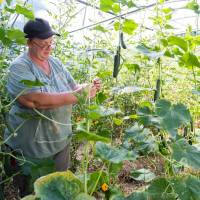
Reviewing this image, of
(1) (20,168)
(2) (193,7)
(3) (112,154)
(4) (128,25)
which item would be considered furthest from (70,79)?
(3) (112,154)

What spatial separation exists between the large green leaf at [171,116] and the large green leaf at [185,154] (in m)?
0.04

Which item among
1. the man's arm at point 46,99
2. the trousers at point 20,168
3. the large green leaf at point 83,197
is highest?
the man's arm at point 46,99

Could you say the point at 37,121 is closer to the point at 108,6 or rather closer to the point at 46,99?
the point at 46,99

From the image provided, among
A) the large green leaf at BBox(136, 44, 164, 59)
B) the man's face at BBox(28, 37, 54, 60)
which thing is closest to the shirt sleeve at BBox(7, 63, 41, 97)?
the man's face at BBox(28, 37, 54, 60)

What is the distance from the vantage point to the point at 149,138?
134cm

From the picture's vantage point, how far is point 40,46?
2145 mm

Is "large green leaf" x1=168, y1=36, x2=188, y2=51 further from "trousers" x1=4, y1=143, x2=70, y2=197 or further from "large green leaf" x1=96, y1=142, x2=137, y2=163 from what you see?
"trousers" x1=4, y1=143, x2=70, y2=197

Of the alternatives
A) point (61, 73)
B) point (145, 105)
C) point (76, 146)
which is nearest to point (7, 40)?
point (145, 105)

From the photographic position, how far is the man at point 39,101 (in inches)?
78.2

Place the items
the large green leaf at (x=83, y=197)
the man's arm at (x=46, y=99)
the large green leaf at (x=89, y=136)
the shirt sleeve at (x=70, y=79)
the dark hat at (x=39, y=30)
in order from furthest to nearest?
the shirt sleeve at (x=70, y=79) → the dark hat at (x=39, y=30) → the man's arm at (x=46, y=99) → the large green leaf at (x=83, y=197) → the large green leaf at (x=89, y=136)

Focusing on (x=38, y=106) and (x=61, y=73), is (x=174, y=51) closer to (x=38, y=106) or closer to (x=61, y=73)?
(x=38, y=106)

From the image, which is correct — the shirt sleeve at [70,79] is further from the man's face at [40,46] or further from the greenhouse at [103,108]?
the man's face at [40,46]

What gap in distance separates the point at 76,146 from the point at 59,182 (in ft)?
6.46

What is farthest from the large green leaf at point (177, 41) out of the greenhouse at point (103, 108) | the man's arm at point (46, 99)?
the man's arm at point (46, 99)
